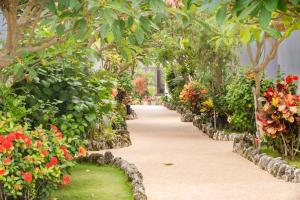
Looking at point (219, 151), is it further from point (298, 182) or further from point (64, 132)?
point (64, 132)

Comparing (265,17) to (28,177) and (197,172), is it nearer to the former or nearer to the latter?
(28,177)

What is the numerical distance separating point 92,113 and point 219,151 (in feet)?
18.7

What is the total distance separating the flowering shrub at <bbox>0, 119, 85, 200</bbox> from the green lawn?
3.34 feet

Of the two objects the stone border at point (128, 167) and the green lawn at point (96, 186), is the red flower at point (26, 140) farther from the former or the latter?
the stone border at point (128, 167)

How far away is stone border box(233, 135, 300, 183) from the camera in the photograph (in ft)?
26.2

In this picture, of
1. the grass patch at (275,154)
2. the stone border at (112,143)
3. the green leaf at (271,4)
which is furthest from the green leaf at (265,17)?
the stone border at (112,143)

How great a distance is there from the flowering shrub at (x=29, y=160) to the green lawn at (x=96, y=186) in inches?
40.0

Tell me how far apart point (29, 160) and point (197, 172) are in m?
4.39

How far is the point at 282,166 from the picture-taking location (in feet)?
27.5

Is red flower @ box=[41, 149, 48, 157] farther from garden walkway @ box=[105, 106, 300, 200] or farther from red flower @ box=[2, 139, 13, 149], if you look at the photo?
garden walkway @ box=[105, 106, 300, 200]

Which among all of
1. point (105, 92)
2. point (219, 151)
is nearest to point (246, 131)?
point (219, 151)

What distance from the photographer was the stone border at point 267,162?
26.2ft

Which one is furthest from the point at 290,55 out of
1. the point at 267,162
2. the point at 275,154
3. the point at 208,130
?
the point at 267,162

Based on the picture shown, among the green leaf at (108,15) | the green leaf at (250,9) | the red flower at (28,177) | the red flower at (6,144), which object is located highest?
the green leaf at (108,15)
